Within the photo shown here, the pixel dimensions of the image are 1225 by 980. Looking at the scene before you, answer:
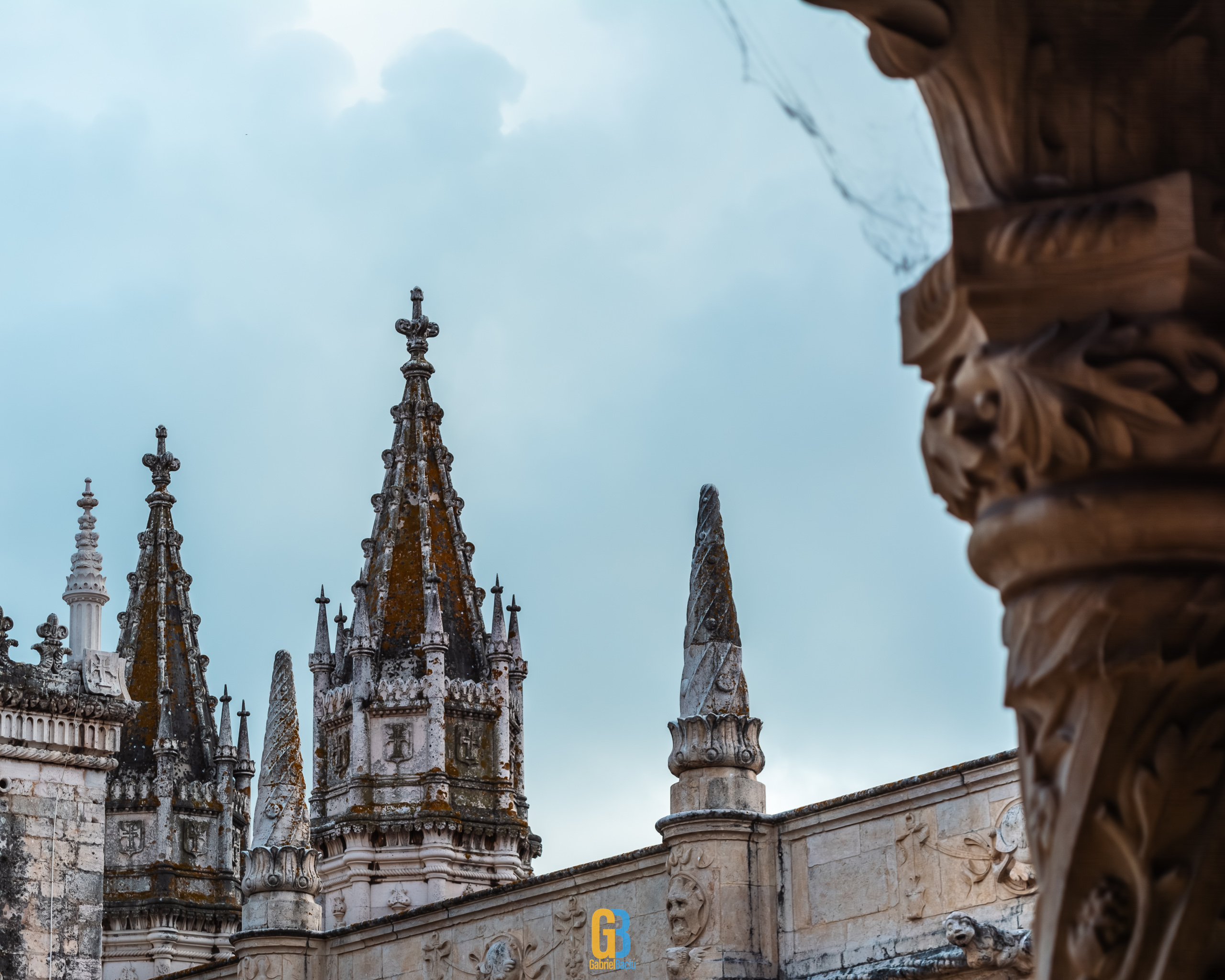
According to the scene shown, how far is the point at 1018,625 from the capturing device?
2.07 meters

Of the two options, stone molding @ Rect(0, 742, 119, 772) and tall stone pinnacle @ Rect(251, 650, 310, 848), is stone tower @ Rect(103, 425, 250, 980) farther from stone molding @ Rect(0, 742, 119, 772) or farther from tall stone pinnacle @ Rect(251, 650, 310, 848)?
tall stone pinnacle @ Rect(251, 650, 310, 848)

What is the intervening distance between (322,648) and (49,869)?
14132 millimetres

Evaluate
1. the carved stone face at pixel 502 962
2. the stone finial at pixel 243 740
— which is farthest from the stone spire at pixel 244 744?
the carved stone face at pixel 502 962

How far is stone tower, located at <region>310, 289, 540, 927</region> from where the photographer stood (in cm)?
2884

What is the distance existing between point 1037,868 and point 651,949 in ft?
39.0

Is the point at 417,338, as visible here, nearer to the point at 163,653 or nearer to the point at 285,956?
the point at 163,653

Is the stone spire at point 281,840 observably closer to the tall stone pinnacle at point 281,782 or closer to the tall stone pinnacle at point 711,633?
the tall stone pinnacle at point 281,782

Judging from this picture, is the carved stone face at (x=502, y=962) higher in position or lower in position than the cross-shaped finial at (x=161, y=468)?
lower

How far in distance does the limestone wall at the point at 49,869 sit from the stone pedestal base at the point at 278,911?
51.0 inches

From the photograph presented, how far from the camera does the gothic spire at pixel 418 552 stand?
30.5 meters

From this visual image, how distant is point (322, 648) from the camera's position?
31016 mm

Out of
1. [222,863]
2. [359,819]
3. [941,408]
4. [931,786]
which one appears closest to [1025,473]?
[941,408]

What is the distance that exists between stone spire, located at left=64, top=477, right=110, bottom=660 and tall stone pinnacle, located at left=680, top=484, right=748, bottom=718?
7.37 meters

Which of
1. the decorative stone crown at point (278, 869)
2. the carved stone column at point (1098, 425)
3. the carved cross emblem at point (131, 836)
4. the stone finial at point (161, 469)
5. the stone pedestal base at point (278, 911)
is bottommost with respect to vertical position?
the carved stone column at point (1098, 425)
